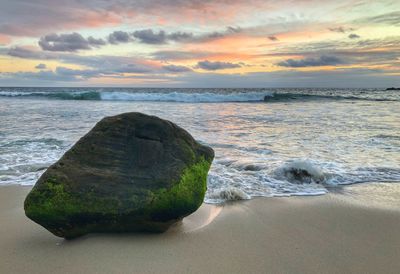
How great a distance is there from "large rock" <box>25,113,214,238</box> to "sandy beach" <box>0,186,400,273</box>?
0.69 feet

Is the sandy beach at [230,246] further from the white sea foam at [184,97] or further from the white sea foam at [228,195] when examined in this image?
the white sea foam at [184,97]

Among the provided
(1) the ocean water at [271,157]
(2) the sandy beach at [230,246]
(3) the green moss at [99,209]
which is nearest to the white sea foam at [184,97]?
(1) the ocean water at [271,157]

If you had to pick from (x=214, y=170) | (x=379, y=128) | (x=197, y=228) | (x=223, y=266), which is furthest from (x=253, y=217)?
(x=379, y=128)

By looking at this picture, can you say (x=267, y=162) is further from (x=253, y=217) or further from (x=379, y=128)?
(x=379, y=128)

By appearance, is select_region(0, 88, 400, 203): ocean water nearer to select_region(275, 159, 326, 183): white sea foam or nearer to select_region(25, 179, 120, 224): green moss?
select_region(275, 159, 326, 183): white sea foam

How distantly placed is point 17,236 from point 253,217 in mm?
2582

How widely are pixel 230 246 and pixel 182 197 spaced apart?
671 millimetres

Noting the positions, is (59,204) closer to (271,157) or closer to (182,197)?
(182,197)

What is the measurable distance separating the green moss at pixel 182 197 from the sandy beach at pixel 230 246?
26cm

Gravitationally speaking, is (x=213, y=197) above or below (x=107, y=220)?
below

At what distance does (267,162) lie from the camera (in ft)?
23.2

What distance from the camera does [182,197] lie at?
3.62 meters

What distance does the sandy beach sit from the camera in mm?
3021

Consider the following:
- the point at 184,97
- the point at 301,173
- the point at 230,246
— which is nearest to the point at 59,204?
the point at 230,246
